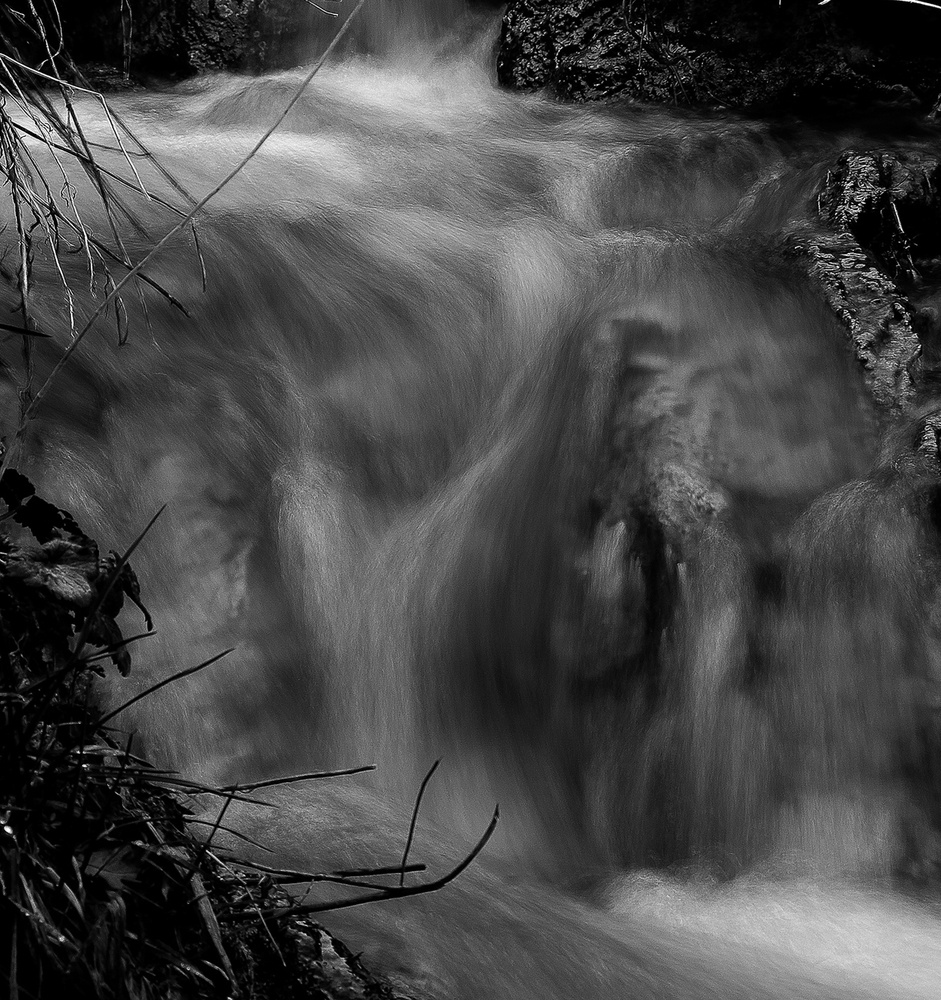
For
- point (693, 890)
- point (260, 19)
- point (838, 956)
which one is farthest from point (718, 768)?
point (260, 19)

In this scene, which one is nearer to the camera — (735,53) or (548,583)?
(548,583)

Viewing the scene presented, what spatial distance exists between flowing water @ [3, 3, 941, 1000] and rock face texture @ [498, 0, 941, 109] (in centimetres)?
127

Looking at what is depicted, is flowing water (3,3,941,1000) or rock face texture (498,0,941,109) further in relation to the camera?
rock face texture (498,0,941,109)

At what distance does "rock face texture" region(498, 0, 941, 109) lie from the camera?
521 centimetres

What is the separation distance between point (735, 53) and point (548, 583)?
356 centimetres

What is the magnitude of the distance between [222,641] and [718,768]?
57.1 inches

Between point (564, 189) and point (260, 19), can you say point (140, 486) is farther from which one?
point (260, 19)

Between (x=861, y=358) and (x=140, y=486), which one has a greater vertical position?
(x=861, y=358)

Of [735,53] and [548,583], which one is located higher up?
[735,53]

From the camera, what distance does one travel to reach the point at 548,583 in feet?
10.2

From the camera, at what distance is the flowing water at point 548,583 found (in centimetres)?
258

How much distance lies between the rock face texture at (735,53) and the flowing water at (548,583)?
1266mm

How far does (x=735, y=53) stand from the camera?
5375mm

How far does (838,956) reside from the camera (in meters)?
2.46
